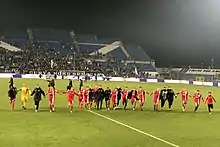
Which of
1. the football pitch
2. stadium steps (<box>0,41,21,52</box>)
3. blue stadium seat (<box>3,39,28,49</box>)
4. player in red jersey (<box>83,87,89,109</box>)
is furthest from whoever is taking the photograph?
blue stadium seat (<box>3,39,28,49</box>)

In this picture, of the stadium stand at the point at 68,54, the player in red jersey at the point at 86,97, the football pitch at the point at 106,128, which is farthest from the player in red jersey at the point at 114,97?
the stadium stand at the point at 68,54

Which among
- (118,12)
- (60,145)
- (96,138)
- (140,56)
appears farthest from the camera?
(140,56)

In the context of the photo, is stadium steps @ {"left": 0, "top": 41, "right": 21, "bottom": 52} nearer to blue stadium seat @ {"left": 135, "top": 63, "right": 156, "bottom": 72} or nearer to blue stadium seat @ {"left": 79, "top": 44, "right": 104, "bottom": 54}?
blue stadium seat @ {"left": 79, "top": 44, "right": 104, "bottom": 54}

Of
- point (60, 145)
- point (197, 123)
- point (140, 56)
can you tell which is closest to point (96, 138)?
point (60, 145)

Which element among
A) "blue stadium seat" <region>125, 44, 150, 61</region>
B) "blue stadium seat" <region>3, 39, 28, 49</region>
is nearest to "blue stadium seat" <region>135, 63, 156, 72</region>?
"blue stadium seat" <region>125, 44, 150, 61</region>

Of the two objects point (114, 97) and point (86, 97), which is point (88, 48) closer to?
point (114, 97)

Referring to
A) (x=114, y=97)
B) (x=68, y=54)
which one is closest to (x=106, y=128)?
(x=114, y=97)

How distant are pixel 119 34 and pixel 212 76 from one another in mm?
25686

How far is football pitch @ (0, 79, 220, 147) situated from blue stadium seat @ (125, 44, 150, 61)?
79038 millimetres

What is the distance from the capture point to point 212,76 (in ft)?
318

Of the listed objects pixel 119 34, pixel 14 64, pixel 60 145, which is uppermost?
pixel 119 34

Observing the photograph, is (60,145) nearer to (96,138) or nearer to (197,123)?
(96,138)

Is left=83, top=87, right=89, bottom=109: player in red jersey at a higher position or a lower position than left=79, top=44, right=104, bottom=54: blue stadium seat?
lower

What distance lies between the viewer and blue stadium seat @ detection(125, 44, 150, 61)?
10906 cm
